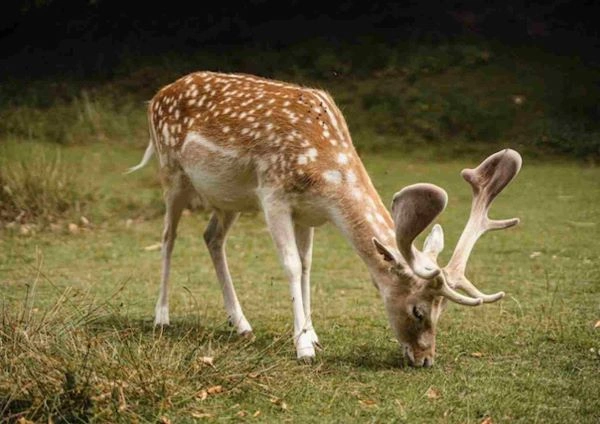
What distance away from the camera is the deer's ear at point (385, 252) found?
4988 mm

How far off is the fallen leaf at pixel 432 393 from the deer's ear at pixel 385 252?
645 millimetres

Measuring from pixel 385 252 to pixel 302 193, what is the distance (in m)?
0.73

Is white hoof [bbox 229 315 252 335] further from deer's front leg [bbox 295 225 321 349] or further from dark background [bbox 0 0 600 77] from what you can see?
dark background [bbox 0 0 600 77]

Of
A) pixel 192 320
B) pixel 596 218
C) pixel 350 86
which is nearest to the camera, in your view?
pixel 192 320

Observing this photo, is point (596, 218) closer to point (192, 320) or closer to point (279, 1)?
point (192, 320)

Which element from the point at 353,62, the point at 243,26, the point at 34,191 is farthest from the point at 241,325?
the point at 243,26

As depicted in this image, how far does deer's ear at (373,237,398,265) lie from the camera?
4.99 meters

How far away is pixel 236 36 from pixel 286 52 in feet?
3.20

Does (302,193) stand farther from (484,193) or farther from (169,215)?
(169,215)

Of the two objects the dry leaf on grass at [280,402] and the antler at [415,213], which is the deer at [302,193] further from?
the dry leaf on grass at [280,402]

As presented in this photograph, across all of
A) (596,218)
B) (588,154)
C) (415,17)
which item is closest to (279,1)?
(415,17)

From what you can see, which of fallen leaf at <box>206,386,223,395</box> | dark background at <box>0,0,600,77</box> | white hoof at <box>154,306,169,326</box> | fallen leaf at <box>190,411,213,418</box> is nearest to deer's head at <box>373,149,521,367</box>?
fallen leaf at <box>206,386,223,395</box>

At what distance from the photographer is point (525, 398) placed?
15.4ft

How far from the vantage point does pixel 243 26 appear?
16.2 metres
